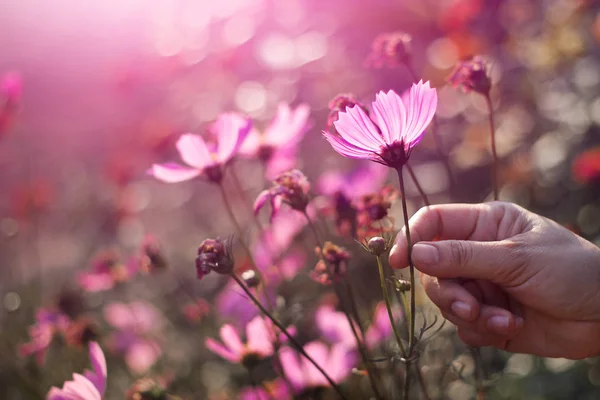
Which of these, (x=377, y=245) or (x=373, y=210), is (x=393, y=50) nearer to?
(x=373, y=210)

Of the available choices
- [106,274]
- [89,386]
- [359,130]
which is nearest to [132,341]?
[106,274]

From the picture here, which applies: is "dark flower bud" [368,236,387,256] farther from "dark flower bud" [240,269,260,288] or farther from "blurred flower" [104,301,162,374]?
"blurred flower" [104,301,162,374]

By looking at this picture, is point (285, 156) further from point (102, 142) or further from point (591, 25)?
point (102, 142)

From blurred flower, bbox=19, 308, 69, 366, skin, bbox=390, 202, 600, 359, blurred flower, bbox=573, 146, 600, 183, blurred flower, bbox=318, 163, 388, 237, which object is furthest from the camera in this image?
blurred flower, bbox=573, 146, 600, 183

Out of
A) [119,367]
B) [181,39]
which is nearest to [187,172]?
[119,367]

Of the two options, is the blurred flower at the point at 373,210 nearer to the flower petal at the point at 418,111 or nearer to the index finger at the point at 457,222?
the index finger at the point at 457,222

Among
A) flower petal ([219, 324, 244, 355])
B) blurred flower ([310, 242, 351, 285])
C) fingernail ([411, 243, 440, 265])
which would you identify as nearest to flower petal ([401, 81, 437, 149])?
fingernail ([411, 243, 440, 265])
